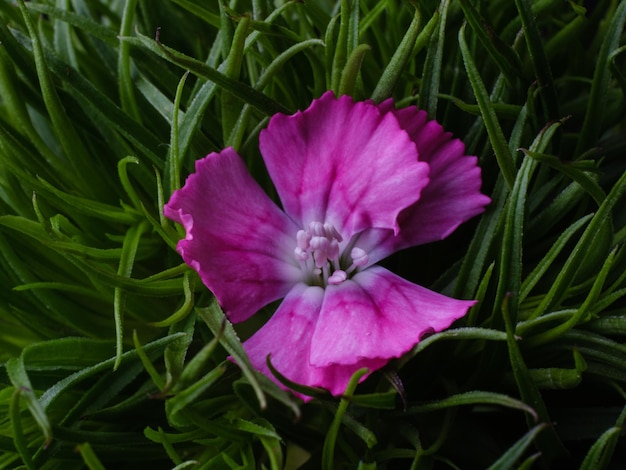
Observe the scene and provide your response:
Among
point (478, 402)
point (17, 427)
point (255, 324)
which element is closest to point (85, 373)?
point (17, 427)

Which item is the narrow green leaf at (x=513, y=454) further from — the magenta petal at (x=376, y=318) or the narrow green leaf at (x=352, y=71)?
the narrow green leaf at (x=352, y=71)

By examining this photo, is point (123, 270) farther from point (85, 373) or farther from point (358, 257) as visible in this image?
point (358, 257)

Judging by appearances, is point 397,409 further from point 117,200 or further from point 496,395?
point 117,200

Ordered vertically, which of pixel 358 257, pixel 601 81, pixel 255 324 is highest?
pixel 601 81

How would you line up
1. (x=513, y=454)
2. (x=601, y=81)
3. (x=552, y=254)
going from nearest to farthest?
1. (x=513, y=454)
2. (x=552, y=254)
3. (x=601, y=81)

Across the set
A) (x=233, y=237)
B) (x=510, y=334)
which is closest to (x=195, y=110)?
(x=233, y=237)

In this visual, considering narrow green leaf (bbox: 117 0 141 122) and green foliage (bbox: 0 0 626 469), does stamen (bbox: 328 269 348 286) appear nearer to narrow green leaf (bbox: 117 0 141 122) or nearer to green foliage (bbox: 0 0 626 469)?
green foliage (bbox: 0 0 626 469)

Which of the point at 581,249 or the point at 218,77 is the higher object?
the point at 218,77
